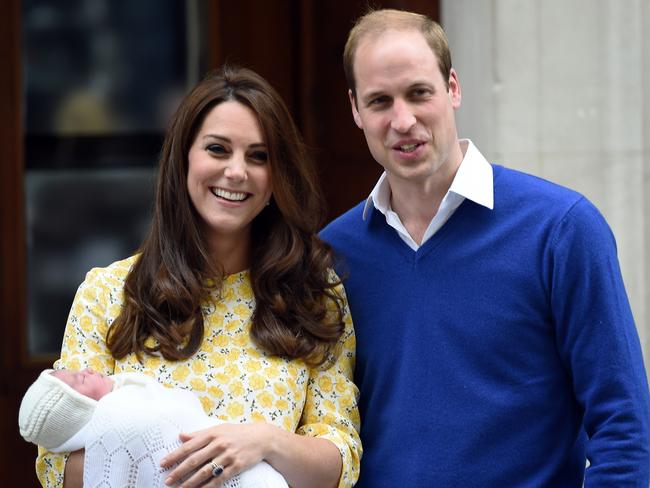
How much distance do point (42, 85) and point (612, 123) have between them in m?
2.02

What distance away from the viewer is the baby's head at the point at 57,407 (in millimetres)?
3014

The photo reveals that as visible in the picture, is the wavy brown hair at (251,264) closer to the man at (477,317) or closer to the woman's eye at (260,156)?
the woman's eye at (260,156)

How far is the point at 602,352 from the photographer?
118 inches

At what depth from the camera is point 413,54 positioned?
10.4 feet

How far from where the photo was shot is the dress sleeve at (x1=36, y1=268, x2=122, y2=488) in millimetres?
3143

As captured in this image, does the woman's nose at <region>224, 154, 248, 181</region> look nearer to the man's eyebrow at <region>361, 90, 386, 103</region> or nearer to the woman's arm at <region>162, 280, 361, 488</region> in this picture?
the man's eyebrow at <region>361, 90, 386, 103</region>

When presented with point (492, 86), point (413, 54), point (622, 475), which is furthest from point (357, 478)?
point (492, 86)

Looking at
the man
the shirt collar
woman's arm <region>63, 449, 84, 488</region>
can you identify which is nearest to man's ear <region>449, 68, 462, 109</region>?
the man

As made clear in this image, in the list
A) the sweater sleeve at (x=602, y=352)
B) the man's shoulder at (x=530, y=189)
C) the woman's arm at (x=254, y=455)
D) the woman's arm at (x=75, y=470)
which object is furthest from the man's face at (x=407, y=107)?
the woman's arm at (x=75, y=470)

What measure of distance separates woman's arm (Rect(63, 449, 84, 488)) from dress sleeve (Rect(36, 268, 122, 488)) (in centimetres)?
2

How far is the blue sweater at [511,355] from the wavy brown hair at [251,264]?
0.62 feet

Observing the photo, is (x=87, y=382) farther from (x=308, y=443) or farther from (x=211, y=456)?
(x=308, y=443)

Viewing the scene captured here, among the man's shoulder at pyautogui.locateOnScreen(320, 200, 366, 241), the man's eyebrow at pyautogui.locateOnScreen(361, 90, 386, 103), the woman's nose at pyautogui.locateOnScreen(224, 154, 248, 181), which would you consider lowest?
the man's shoulder at pyautogui.locateOnScreen(320, 200, 366, 241)

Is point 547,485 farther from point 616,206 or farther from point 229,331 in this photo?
point 616,206
